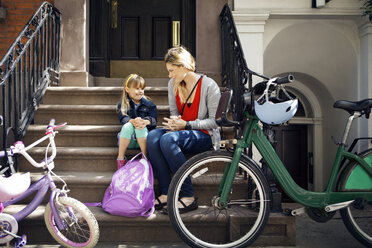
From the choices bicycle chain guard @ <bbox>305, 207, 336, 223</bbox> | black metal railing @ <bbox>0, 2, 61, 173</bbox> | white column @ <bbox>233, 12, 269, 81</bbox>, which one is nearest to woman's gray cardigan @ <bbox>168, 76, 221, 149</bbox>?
bicycle chain guard @ <bbox>305, 207, 336, 223</bbox>

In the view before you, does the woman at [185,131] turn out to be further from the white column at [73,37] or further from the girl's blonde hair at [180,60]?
the white column at [73,37]

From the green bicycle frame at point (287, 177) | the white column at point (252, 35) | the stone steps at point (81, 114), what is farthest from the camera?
the white column at point (252, 35)

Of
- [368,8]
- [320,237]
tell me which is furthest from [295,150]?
[320,237]

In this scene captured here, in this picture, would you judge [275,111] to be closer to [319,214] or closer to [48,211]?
[319,214]

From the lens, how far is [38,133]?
3391 mm

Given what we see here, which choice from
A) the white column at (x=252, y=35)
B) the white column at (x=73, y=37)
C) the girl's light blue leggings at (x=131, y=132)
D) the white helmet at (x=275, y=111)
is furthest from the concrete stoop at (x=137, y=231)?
the white column at (x=252, y=35)

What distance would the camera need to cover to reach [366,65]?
4.86 m

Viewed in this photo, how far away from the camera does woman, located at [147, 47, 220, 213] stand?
251 cm

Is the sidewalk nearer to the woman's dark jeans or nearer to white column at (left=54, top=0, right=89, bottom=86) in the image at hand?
the woman's dark jeans

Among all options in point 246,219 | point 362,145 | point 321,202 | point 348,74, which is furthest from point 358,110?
point 348,74

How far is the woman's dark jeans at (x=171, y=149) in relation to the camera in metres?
2.51

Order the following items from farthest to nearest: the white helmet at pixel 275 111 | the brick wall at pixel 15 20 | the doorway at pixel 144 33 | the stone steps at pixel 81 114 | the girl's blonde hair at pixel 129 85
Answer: the doorway at pixel 144 33 → the brick wall at pixel 15 20 → the stone steps at pixel 81 114 → the girl's blonde hair at pixel 129 85 → the white helmet at pixel 275 111

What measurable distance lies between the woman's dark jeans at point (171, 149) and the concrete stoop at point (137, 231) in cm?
27

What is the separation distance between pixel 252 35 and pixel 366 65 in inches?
71.0
